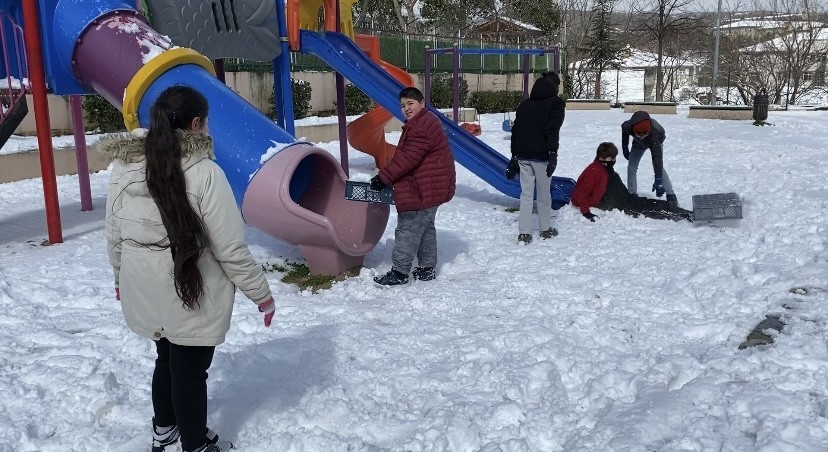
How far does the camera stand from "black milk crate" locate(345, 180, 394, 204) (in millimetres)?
5516

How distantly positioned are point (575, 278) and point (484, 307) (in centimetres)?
99

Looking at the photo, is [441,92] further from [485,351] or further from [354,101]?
[485,351]

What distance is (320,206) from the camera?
6.15m

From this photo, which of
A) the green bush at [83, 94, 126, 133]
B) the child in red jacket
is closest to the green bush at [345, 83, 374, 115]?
the green bush at [83, 94, 126, 133]

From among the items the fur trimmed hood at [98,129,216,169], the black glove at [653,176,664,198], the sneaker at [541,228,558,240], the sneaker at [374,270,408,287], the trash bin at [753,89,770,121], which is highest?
the fur trimmed hood at [98,129,216,169]

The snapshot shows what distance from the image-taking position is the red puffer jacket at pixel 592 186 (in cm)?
762

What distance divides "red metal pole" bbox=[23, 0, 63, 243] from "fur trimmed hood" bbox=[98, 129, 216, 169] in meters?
4.54

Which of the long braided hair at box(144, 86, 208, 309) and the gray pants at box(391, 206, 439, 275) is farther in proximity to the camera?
the gray pants at box(391, 206, 439, 275)

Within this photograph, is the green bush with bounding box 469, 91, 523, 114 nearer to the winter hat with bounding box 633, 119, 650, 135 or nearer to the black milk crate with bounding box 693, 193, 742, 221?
the winter hat with bounding box 633, 119, 650, 135

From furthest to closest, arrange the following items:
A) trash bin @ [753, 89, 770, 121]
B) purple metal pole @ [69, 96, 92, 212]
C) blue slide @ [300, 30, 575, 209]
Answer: trash bin @ [753, 89, 770, 121] → blue slide @ [300, 30, 575, 209] → purple metal pole @ [69, 96, 92, 212]

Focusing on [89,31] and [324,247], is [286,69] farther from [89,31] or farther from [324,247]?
[324,247]

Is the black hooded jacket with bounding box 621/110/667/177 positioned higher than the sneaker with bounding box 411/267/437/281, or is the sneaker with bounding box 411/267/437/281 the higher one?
the black hooded jacket with bounding box 621/110/667/177

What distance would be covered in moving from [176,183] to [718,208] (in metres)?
6.03

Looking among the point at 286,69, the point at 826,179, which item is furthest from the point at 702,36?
the point at 286,69
